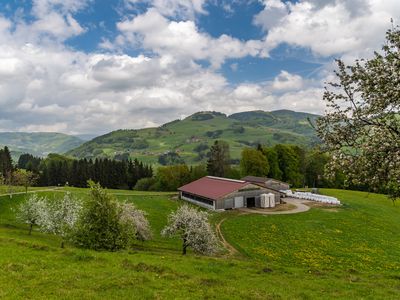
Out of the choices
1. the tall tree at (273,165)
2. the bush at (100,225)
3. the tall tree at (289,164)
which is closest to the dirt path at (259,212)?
the bush at (100,225)

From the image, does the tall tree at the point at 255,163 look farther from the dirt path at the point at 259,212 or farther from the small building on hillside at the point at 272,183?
the dirt path at the point at 259,212

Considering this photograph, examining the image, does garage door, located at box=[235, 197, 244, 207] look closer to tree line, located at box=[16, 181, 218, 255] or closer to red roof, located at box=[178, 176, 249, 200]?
red roof, located at box=[178, 176, 249, 200]

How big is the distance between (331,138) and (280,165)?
121 metres

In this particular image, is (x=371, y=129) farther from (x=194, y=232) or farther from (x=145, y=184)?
(x=145, y=184)

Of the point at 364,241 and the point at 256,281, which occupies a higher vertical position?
the point at 256,281

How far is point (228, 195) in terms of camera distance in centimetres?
8369

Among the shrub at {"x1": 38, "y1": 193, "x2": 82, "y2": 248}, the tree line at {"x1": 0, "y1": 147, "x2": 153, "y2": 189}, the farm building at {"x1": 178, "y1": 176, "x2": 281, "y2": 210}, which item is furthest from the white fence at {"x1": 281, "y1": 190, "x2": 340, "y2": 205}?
the tree line at {"x1": 0, "y1": 147, "x2": 153, "y2": 189}

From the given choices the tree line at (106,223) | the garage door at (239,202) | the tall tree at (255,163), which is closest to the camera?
the tree line at (106,223)

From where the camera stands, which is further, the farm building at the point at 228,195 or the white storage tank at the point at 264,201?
the white storage tank at the point at 264,201

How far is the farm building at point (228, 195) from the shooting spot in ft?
273

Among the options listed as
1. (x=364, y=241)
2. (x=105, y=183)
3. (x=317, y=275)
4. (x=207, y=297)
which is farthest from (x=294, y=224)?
(x=105, y=183)

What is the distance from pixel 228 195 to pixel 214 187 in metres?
9.38

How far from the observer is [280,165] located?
13538 cm

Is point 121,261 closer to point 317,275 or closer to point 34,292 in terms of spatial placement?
point 34,292
